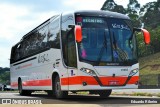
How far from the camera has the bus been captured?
15062 millimetres

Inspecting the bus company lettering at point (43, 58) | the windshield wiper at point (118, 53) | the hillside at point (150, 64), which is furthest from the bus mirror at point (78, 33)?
the hillside at point (150, 64)

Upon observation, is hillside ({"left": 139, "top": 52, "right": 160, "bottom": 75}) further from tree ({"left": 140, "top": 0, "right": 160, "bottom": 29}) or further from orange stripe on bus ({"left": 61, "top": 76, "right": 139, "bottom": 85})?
orange stripe on bus ({"left": 61, "top": 76, "right": 139, "bottom": 85})

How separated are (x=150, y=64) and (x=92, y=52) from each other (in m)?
87.7

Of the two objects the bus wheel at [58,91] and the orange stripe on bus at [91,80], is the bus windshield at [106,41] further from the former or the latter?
the bus wheel at [58,91]

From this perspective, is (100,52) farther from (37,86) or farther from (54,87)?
(37,86)

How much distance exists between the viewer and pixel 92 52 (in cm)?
1515

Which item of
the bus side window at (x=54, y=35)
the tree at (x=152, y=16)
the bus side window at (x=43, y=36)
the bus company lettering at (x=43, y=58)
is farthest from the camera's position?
the tree at (x=152, y=16)

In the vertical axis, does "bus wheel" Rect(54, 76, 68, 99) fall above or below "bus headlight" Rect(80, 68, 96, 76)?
below

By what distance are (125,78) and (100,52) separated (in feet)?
4.82

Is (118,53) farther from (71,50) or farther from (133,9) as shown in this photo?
(133,9)

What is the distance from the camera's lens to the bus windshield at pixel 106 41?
15.1m

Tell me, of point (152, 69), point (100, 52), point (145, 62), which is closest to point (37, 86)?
point (100, 52)

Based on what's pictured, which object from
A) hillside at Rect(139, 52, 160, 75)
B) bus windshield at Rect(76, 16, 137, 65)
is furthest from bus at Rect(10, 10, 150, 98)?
hillside at Rect(139, 52, 160, 75)

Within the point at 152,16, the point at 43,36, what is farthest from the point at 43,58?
the point at 152,16
